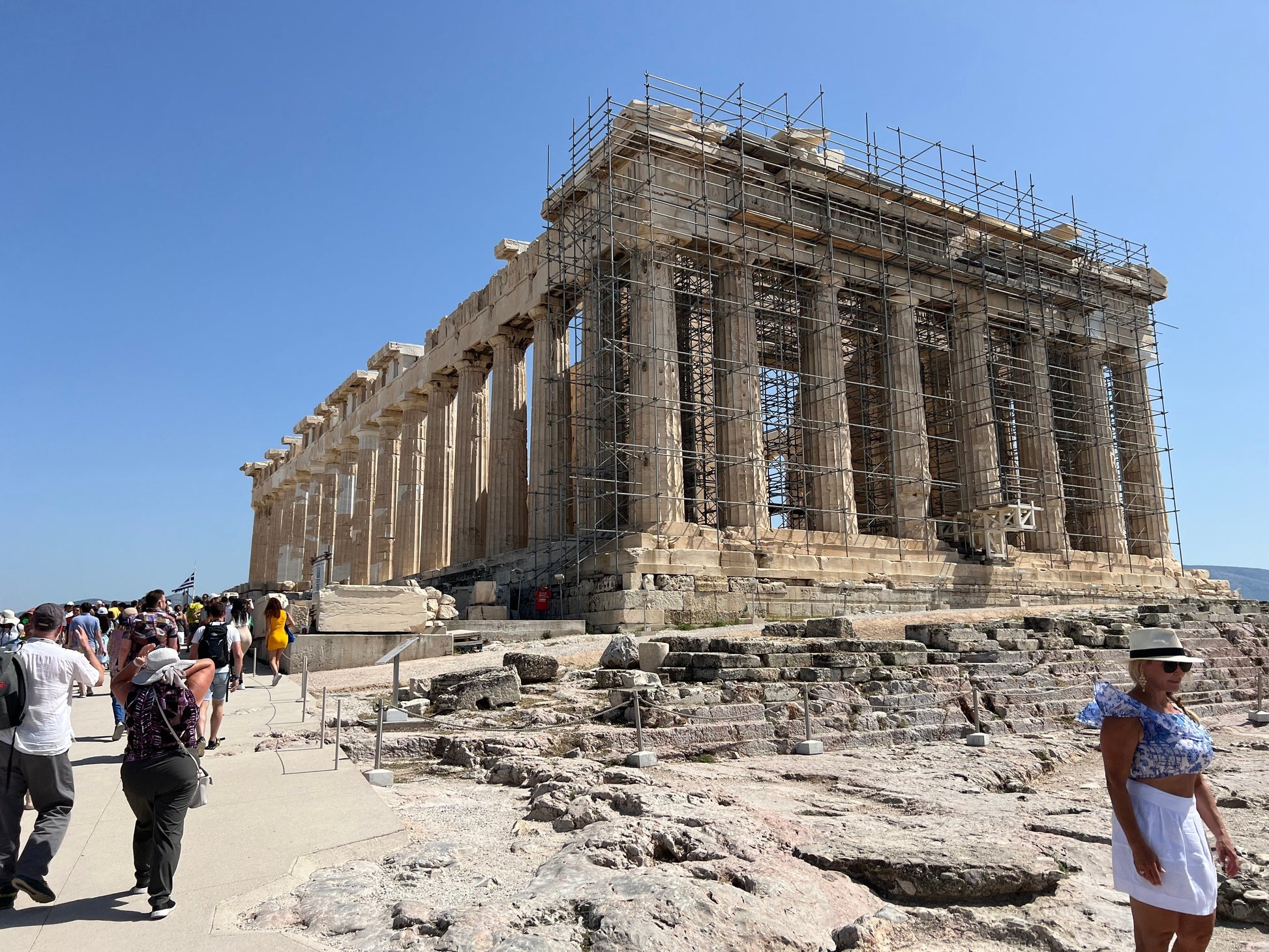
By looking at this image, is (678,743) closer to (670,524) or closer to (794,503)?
(670,524)

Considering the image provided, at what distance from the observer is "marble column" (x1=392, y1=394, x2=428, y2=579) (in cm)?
3403

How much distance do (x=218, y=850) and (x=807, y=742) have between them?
18.7 feet

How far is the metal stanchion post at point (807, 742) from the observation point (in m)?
9.27

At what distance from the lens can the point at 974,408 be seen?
3022 centimetres

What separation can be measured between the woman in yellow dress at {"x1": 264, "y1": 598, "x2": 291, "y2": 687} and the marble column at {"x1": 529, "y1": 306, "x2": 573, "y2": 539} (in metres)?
10.3

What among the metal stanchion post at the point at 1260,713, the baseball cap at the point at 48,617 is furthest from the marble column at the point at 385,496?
the baseball cap at the point at 48,617

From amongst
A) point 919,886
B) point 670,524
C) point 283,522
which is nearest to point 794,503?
point 670,524

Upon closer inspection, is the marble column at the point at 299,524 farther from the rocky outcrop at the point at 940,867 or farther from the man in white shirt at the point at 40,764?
the rocky outcrop at the point at 940,867

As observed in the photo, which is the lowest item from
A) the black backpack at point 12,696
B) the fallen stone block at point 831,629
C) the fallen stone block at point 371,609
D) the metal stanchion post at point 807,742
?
the metal stanchion post at point 807,742

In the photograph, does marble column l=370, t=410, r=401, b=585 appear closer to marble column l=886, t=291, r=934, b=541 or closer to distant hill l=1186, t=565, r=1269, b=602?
marble column l=886, t=291, r=934, b=541

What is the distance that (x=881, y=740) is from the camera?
9.96 metres

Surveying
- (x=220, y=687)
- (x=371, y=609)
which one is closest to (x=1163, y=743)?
(x=220, y=687)

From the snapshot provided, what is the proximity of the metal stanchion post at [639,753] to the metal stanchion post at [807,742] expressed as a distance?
1580 millimetres

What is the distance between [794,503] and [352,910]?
28.4 metres
